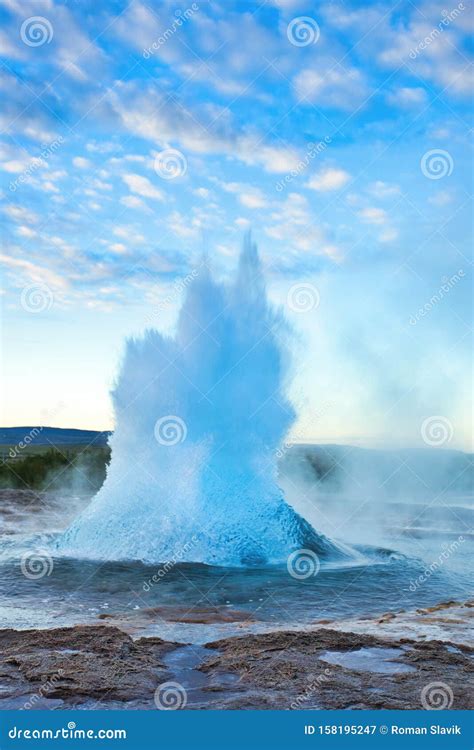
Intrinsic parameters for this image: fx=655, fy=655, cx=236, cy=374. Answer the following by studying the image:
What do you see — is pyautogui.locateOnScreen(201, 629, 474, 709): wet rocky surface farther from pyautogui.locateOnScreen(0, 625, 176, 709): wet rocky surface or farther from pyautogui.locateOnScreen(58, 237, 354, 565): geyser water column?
pyautogui.locateOnScreen(58, 237, 354, 565): geyser water column

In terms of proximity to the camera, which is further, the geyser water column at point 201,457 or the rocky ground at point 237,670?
the geyser water column at point 201,457

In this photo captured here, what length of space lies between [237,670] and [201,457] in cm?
927

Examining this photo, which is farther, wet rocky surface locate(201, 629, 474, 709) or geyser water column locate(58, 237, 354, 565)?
geyser water column locate(58, 237, 354, 565)

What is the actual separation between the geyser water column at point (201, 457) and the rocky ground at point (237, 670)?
20.5ft

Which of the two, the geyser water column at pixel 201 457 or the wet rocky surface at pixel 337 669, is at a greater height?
the geyser water column at pixel 201 457

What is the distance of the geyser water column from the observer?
1452cm

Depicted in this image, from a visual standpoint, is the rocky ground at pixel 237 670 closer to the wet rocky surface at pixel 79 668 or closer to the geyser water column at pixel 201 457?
the wet rocky surface at pixel 79 668

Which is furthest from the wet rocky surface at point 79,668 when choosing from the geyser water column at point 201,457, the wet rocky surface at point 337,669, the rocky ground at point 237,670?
the geyser water column at point 201,457

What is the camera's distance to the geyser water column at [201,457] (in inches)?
572

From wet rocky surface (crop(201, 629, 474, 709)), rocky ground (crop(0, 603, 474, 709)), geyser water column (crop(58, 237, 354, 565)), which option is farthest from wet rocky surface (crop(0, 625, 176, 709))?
geyser water column (crop(58, 237, 354, 565))

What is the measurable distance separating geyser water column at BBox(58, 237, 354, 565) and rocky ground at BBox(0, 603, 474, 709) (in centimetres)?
624

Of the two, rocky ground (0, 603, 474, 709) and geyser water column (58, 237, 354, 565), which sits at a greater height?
geyser water column (58, 237, 354, 565)

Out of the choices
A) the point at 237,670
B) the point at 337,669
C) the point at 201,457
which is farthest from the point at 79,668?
the point at 201,457

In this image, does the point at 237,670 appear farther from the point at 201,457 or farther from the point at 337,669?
the point at 201,457
